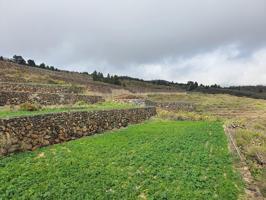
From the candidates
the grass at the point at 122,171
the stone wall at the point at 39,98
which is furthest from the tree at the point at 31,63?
the grass at the point at 122,171

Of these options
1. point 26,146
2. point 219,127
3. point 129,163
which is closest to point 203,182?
point 129,163

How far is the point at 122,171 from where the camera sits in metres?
14.8

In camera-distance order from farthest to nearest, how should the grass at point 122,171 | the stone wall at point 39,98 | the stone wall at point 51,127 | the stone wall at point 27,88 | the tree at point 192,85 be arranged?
the tree at point 192,85 < the stone wall at point 27,88 < the stone wall at point 39,98 < the stone wall at point 51,127 < the grass at point 122,171

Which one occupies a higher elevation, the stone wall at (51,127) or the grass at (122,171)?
the stone wall at (51,127)

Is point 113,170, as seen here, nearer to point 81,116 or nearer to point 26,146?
point 26,146

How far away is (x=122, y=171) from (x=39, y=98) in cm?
1422

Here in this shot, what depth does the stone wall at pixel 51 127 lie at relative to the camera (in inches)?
612

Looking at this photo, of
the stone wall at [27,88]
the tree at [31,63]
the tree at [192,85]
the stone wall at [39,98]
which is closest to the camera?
the stone wall at [39,98]

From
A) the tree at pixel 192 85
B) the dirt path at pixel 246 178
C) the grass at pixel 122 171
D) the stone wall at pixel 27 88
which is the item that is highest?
the stone wall at pixel 27 88

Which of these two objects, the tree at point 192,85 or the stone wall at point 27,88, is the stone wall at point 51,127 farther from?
the tree at point 192,85

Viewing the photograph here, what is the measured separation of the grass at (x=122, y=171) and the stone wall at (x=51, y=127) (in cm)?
69

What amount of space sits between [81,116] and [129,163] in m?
6.03

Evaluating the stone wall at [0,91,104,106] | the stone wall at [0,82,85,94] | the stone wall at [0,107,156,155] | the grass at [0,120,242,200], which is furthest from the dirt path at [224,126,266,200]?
the stone wall at [0,82,85,94]

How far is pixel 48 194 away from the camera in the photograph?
1208cm
